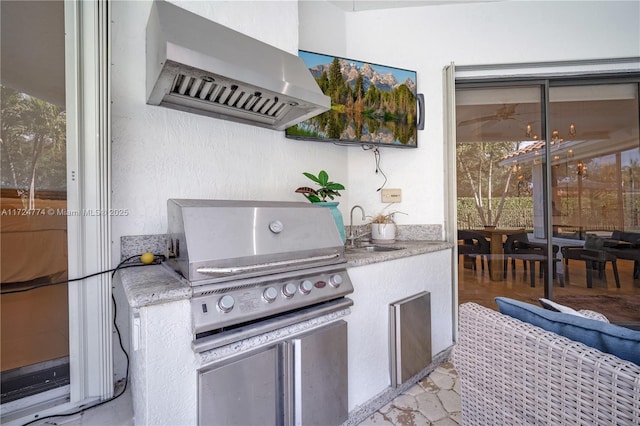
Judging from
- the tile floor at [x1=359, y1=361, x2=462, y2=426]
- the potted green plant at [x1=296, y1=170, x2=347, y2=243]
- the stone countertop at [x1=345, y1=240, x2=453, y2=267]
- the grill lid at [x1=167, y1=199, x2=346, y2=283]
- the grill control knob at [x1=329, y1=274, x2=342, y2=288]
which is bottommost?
the tile floor at [x1=359, y1=361, x2=462, y2=426]

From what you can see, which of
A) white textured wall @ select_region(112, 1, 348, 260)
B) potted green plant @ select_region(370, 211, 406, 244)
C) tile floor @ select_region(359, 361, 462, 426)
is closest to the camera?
white textured wall @ select_region(112, 1, 348, 260)

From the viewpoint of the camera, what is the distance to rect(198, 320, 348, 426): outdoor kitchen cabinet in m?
1.00

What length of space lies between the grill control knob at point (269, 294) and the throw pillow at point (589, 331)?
0.90 meters

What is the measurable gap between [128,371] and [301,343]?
0.88m

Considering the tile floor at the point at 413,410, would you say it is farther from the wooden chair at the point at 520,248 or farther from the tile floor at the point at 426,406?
the wooden chair at the point at 520,248

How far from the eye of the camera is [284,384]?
3.83 ft

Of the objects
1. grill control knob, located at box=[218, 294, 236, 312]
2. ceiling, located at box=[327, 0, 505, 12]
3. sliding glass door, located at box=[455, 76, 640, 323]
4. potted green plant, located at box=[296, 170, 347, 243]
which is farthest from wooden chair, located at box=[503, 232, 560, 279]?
grill control knob, located at box=[218, 294, 236, 312]

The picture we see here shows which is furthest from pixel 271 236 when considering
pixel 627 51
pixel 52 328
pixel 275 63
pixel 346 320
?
pixel 627 51

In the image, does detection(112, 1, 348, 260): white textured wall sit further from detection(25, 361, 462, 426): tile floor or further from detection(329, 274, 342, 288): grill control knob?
detection(329, 274, 342, 288): grill control knob

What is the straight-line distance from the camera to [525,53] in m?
2.58

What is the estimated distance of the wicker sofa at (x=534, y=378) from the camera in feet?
2.40

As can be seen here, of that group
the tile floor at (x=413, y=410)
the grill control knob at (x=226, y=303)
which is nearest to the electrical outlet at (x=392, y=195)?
the tile floor at (x=413, y=410)

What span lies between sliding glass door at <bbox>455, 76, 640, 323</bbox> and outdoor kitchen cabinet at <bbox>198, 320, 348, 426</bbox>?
1836 mm

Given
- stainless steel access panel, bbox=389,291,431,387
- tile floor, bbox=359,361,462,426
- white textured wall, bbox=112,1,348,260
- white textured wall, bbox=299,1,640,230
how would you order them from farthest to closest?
white textured wall, bbox=299,1,640,230 → stainless steel access panel, bbox=389,291,431,387 → tile floor, bbox=359,361,462,426 → white textured wall, bbox=112,1,348,260
